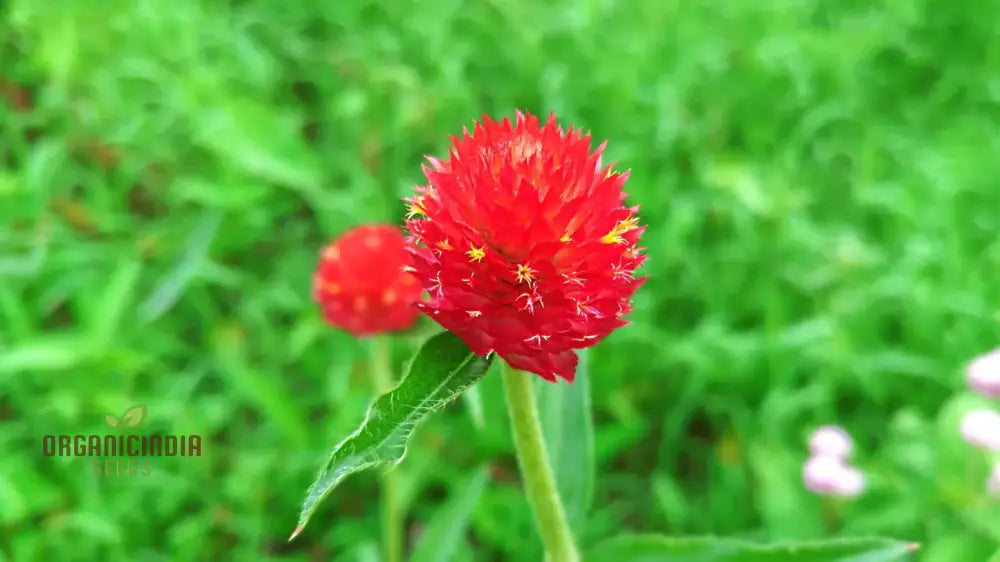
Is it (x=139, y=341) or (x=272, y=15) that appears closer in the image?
(x=139, y=341)

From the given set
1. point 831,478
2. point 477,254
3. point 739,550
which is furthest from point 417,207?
point 831,478

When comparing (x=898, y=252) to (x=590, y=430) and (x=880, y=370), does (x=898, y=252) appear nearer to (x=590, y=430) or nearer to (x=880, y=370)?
(x=880, y=370)

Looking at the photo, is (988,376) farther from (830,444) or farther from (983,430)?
(830,444)

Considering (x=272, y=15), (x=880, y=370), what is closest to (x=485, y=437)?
(x=880, y=370)

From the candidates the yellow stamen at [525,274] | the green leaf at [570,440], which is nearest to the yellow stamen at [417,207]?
the yellow stamen at [525,274]

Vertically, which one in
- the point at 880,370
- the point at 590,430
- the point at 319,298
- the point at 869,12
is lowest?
the point at 590,430

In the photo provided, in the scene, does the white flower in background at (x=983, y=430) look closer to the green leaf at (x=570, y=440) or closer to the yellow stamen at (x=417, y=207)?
the green leaf at (x=570, y=440)
